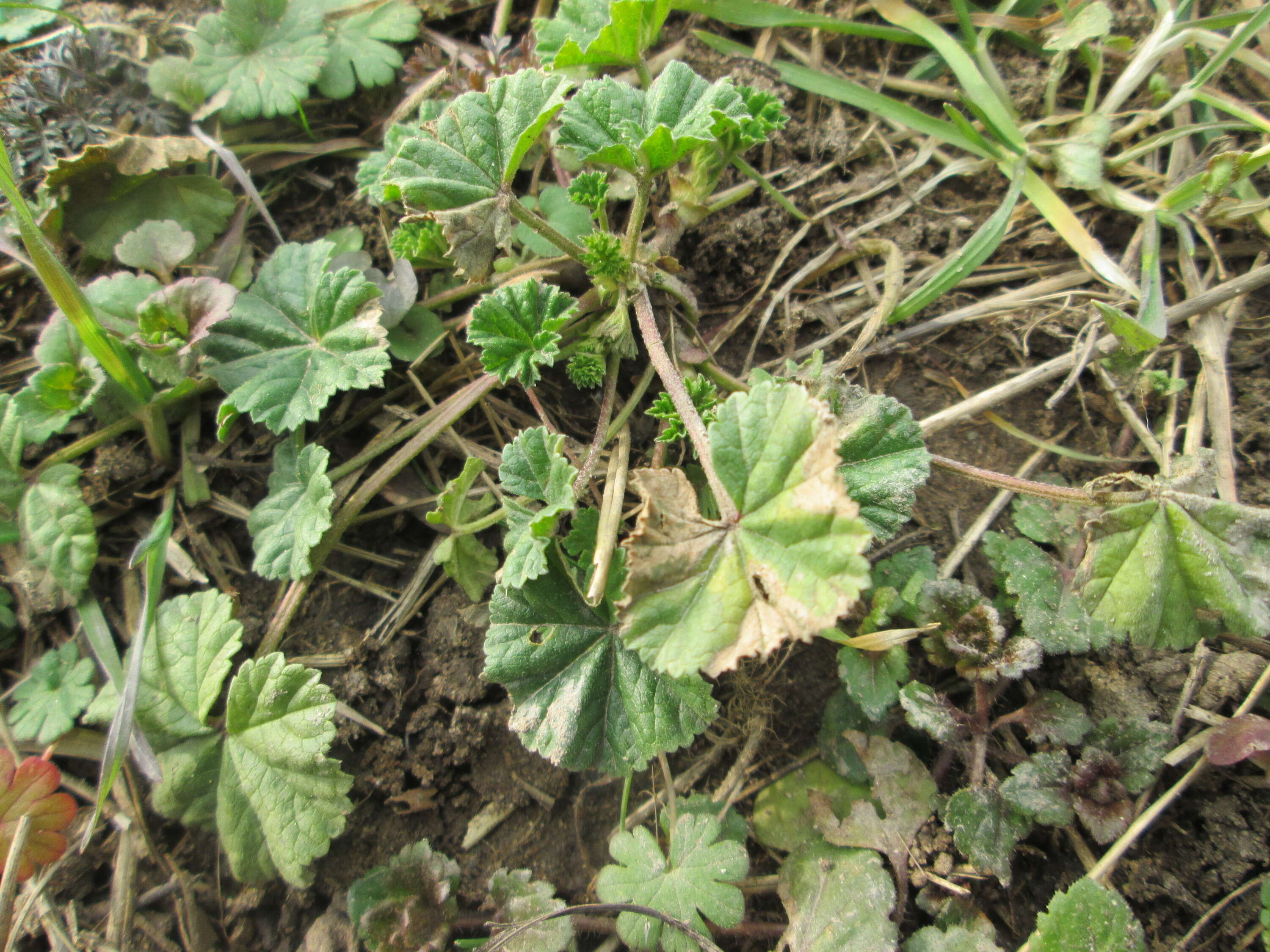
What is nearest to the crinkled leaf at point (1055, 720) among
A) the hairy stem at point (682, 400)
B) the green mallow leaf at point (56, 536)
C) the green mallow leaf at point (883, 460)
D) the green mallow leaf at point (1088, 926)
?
the green mallow leaf at point (1088, 926)

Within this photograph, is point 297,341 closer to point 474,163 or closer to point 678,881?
point 474,163

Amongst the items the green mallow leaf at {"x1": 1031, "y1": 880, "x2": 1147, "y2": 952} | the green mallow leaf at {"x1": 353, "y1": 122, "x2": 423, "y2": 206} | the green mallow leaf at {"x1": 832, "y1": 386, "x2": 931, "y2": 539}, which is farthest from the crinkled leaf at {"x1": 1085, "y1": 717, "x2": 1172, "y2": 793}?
the green mallow leaf at {"x1": 353, "y1": 122, "x2": 423, "y2": 206}

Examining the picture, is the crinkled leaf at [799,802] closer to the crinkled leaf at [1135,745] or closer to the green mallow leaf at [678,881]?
the green mallow leaf at [678,881]

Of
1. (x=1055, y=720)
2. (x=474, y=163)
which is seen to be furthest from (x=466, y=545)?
(x=1055, y=720)

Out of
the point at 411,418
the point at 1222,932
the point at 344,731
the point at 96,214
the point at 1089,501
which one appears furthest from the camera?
the point at 96,214

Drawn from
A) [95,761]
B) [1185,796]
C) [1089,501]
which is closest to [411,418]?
[95,761]

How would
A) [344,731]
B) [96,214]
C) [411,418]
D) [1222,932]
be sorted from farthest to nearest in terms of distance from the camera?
[96,214], [411,418], [344,731], [1222,932]

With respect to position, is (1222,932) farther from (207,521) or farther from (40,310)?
(40,310)
